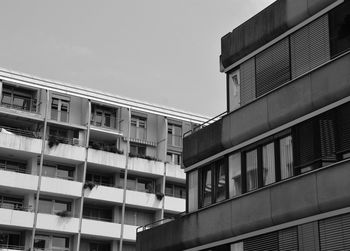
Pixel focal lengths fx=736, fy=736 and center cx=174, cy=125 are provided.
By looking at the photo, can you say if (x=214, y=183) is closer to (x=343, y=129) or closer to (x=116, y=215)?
(x=343, y=129)

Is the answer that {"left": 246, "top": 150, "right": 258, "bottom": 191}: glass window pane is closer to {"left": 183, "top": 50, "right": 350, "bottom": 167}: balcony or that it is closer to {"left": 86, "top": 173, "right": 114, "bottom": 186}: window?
{"left": 183, "top": 50, "right": 350, "bottom": 167}: balcony

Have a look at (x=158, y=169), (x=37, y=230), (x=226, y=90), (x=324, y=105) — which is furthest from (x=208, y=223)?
(x=158, y=169)

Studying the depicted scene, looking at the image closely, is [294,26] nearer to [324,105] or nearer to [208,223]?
[324,105]

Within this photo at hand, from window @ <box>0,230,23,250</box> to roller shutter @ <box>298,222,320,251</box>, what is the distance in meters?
36.7

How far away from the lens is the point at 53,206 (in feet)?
192

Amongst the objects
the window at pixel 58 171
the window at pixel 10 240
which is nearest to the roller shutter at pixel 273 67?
the window at pixel 10 240

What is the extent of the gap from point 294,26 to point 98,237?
3775 cm

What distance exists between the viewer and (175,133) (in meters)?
66.8

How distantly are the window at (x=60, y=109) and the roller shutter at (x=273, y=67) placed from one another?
3598 centimetres

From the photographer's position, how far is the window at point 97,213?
198 ft

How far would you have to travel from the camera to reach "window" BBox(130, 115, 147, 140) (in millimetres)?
64812

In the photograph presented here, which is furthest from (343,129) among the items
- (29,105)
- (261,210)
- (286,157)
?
(29,105)

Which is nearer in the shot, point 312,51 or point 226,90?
point 312,51

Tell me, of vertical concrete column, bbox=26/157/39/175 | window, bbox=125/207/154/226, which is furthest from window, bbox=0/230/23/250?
window, bbox=125/207/154/226
